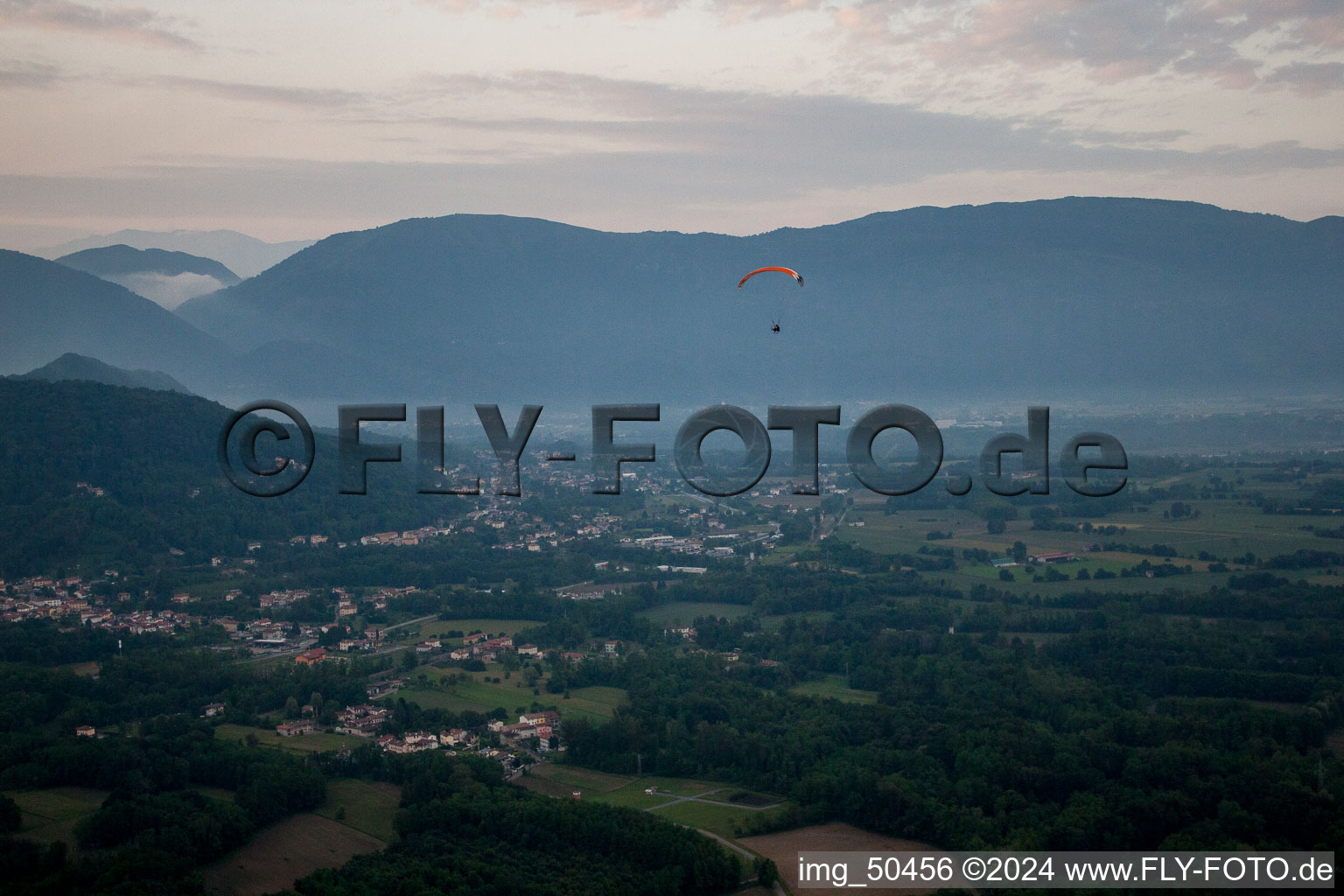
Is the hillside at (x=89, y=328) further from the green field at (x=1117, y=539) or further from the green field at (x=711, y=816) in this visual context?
the green field at (x=711, y=816)

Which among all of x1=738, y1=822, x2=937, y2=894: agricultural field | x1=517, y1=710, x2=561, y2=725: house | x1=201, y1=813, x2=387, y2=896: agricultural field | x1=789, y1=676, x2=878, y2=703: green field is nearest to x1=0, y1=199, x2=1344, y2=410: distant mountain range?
x1=789, y1=676, x2=878, y2=703: green field

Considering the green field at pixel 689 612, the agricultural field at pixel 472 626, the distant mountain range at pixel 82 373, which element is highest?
the distant mountain range at pixel 82 373

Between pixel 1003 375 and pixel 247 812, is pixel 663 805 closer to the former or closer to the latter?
pixel 247 812

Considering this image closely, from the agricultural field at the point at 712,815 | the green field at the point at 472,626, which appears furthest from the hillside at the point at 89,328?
the agricultural field at the point at 712,815

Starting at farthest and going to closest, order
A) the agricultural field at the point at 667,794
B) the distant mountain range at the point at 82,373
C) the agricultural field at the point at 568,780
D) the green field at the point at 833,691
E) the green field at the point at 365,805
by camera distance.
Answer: the distant mountain range at the point at 82,373 < the green field at the point at 833,691 < the agricultural field at the point at 568,780 < the agricultural field at the point at 667,794 < the green field at the point at 365,805

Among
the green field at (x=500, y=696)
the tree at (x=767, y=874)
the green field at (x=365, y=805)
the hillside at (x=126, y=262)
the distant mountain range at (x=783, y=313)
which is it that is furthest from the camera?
the hillside at (x=126, y=262)
